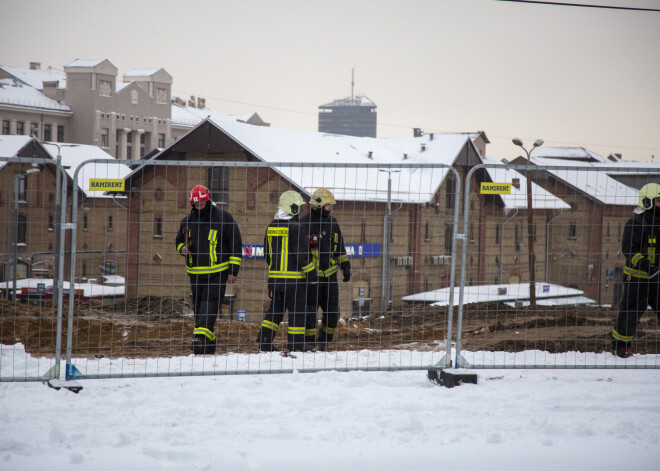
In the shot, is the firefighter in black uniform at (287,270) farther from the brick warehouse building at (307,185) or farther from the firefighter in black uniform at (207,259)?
the brick warehouse building at (307,185)

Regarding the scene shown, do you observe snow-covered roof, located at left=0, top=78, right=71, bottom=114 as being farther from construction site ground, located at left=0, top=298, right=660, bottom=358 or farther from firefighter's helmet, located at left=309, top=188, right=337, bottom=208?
firefighter's helmet, located at left=309, top=188, right=337, bottom=208

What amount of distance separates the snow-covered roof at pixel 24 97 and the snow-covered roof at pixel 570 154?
47.2 meters

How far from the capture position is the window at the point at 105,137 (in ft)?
234

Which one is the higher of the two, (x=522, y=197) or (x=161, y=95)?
(x=161, y=95)

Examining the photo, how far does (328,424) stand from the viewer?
539 centimetres

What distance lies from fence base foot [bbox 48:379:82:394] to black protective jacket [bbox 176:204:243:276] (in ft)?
7.06

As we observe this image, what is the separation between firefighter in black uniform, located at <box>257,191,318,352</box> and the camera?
8.38m

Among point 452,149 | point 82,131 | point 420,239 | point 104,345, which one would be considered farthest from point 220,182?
point 82,131

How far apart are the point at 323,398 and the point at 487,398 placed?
143 centimetres

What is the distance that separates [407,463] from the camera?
4.75m

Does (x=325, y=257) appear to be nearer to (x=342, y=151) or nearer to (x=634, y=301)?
(x=634, y=301)

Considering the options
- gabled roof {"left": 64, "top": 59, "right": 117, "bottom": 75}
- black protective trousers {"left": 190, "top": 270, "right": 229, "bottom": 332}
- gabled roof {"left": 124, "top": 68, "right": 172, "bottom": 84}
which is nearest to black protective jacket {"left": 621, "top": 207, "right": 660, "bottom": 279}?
black protective trousers {"left": 190, "top": 270, "right": 229, "bottom": 332}

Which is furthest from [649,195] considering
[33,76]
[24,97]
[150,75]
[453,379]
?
[150,75]

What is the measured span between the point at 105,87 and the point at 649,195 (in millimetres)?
69202
